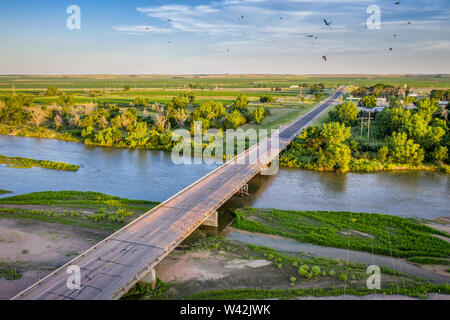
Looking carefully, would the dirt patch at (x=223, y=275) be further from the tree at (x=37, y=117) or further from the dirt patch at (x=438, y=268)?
the tree at (x=37, y=117)

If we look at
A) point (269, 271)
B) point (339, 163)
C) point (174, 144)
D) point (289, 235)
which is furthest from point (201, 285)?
point (174, 144)

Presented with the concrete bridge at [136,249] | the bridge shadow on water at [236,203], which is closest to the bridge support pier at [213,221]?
the concrete bridge at [136,249]

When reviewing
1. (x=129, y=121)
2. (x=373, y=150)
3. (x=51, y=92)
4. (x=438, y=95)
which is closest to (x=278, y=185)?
(x=373, y=150)

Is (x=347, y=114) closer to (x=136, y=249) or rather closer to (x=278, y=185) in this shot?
(x=278, y=185)

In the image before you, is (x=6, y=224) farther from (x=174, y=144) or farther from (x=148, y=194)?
(x=174, y=144)

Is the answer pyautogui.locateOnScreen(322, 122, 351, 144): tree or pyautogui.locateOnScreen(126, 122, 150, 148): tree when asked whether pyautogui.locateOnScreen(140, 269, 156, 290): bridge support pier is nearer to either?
pyautogui.locateOnScreen(322, 122, 351, 144): tree

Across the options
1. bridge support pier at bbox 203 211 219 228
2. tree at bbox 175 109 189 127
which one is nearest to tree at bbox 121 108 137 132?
tree at bbox 175 109 189 127
